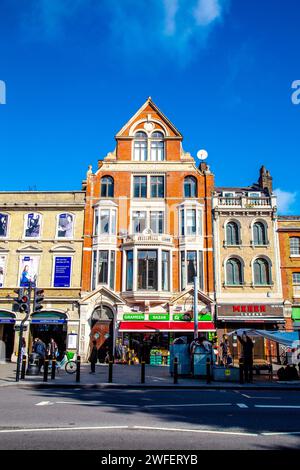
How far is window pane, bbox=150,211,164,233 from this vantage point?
30633 mm

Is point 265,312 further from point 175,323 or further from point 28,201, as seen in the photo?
point 28,201

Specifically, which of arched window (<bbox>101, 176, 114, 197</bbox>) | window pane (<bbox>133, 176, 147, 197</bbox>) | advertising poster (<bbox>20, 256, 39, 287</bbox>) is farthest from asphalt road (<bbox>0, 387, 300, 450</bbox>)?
arched window (<bbox>101, 176, 114, 197</bbox>)

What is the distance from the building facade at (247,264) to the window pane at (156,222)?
3.98 metres

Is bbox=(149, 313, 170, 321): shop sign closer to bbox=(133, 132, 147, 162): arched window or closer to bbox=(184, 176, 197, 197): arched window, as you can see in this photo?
bbox=(184, 176, 197, 197): arched window

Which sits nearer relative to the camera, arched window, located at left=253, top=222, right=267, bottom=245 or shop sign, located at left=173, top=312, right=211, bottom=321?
shop sign, located at left=173, top=312, right=211, bottom=321

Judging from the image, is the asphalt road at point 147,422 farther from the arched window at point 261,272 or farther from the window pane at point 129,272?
the arched window at point 261,272

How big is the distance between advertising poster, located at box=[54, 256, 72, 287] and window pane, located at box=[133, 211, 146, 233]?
17.5 ft

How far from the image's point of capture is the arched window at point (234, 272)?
96.7ft

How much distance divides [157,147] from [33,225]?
37.1ft

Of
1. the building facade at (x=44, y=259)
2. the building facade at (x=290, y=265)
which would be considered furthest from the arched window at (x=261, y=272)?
the building facade at (x=44, y=259)

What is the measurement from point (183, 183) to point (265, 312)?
11.2 m

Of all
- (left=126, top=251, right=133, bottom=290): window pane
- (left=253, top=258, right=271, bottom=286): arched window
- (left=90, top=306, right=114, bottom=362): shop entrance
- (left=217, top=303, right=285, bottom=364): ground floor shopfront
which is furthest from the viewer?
(left=253, top=258, right=271, bottom=286): arched window

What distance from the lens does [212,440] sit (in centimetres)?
648

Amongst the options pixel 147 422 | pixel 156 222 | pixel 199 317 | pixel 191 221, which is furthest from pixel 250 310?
pixel 147 422
